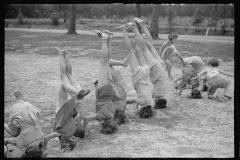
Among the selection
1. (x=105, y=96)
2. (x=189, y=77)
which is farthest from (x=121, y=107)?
(x=189, y=77)

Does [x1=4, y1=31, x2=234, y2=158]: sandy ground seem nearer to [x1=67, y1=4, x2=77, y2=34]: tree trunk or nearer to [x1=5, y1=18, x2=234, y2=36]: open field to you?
[x1=67, y1=4, x2=77, y2=34]: tree trunk

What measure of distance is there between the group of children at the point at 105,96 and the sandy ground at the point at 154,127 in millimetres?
298

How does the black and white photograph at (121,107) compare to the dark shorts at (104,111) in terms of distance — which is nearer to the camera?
the black and white photograph at (121,107)

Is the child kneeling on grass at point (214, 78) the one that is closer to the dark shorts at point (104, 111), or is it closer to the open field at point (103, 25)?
the dark shorts at point (104, 111)

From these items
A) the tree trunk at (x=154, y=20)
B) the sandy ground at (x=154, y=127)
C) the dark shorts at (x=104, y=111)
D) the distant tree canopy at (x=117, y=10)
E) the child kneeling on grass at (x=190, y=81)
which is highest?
the distant tree canopy at (x=117, y=10)

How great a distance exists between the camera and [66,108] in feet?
19.0

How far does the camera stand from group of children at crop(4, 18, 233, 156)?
17.9 feet

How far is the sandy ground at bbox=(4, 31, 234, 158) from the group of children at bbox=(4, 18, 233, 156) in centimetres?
30

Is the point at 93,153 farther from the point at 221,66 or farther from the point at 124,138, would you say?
the point at 221,66

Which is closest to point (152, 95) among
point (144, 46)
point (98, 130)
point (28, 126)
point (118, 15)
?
point (144, 46)

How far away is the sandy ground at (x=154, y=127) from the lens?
5863 millimetres

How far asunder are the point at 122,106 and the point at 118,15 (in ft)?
102

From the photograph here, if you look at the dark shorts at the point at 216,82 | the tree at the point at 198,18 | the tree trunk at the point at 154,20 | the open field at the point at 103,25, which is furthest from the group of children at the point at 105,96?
the tree at the point at 198,18

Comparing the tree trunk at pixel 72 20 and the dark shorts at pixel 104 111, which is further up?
the tree trunk at pixel 72 20
